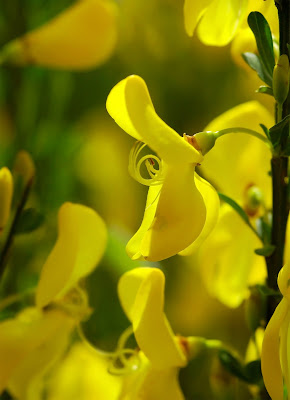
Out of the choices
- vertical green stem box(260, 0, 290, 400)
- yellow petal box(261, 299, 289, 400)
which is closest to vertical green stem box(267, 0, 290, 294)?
vertical green stem box(260, 0, 290, 400)

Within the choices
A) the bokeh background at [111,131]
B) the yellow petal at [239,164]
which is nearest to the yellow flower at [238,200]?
the yellow petal at [239,164]

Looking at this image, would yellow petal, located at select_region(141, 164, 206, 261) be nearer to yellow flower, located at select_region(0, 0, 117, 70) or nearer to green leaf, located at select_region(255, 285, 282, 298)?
green leaf, located at select_region(255, 285, 282, 298)

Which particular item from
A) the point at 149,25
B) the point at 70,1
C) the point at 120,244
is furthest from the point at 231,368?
the point at 149,25

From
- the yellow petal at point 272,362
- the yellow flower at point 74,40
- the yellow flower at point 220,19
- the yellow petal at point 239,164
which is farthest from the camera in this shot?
the yellow flower at point 74,40

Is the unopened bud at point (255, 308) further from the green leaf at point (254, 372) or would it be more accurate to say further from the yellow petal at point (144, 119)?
the yellow petal at point (144, 119)

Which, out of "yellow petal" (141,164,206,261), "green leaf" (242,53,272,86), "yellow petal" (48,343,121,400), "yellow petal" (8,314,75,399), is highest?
"green leaf" (242,53,272,86)

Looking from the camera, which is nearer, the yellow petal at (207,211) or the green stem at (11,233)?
the yellow petal at (207,211)

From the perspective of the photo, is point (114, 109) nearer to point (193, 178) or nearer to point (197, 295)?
point (193, 178)
